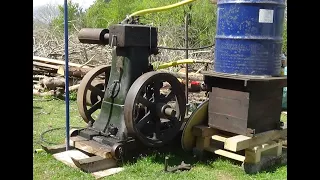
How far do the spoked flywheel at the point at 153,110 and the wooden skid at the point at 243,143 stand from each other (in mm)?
306

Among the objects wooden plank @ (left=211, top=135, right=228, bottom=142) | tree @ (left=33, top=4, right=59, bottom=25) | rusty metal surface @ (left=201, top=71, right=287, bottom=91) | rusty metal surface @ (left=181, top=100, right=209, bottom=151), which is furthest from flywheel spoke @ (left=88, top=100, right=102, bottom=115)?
tree @ (left=33, top=4, right=59, bottom=25)

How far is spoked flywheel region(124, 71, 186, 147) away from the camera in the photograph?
4094 mm

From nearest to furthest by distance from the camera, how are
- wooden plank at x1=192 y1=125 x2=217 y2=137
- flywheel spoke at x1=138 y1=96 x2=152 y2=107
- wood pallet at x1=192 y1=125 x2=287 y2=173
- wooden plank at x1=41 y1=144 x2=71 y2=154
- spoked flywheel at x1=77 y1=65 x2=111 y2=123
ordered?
wood pallet at x1=192 y1=125 x2=287 y2=173, flywheel spoke at x1=138 y1=96 x2=152 y2=107, wooden plank at x1=192 y1=125 x2=217 y2=137, wooden plank at x1=41 y1=144 x2=71 y2=154, spoked flywheel at x1=77 y1=65 x2=111 y2=123

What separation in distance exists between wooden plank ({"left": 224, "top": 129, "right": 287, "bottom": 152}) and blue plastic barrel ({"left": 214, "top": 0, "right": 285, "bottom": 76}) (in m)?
0.67

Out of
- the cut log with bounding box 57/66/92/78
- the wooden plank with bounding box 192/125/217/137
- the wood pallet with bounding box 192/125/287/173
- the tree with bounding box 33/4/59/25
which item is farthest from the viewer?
the tree with bounding box 33/4/59/25

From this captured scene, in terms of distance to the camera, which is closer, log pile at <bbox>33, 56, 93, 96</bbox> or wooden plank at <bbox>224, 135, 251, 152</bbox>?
wooden plank at <bbox>224, 135, 251, 152</bbox>

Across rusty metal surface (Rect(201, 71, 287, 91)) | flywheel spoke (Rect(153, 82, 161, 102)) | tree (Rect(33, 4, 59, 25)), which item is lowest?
flywheel spoke (Rect(153, 82, 161, 102))

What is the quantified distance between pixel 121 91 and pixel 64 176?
1134 millimetres

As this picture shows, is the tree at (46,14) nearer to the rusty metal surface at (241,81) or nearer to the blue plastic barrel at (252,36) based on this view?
the rusty metal surface at (241,81)

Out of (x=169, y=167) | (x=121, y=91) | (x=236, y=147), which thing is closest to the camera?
(x=236, y=147)

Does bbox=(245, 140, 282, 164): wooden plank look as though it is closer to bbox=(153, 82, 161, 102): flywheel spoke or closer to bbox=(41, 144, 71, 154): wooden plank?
bbox=(153, 82, 161, 102): flywheel spoke
